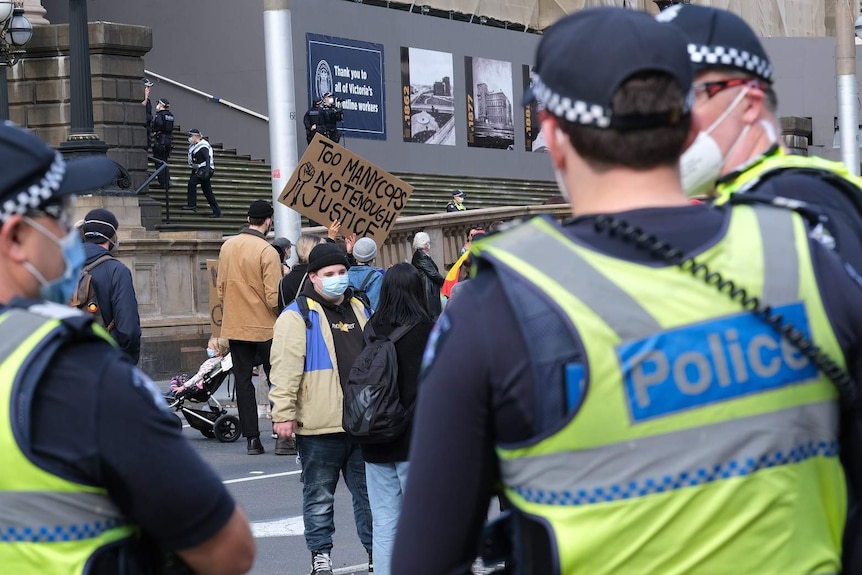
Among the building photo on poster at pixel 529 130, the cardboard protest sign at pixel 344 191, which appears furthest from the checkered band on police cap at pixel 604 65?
the building photo on poster at pixel 529 130

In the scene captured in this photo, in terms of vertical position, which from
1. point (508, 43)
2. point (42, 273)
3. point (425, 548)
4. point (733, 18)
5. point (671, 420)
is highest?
point (508, 43)

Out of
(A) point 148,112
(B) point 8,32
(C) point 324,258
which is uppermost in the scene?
(B) point 8,32

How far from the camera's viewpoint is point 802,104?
164 feet

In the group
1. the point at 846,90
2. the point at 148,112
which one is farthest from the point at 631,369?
the point at 846,90

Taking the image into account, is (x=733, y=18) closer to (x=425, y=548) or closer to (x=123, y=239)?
(x=425, y=548)

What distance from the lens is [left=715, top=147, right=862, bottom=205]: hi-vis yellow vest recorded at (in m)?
2.88

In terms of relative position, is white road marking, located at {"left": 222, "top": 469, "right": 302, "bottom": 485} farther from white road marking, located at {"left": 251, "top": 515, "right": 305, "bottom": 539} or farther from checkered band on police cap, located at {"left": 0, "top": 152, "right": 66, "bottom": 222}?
checkered band on police cap, located at {"left": 0, "top": 152, "right": 66, "bottom": 222}

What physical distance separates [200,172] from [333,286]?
1989cm

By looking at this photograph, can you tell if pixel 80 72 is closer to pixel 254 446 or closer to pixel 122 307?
pixel 254 446

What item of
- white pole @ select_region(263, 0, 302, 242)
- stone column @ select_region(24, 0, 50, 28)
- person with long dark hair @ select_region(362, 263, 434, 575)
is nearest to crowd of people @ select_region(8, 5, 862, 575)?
person with long dark hair @ select_region(362, 263, 434, 575)

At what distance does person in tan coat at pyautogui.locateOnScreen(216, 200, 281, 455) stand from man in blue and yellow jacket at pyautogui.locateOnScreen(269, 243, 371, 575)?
4.91m

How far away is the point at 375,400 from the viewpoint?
22.9 feet

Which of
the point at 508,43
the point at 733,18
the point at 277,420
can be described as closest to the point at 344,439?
the point at 277,420

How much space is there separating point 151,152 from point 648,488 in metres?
27.5
